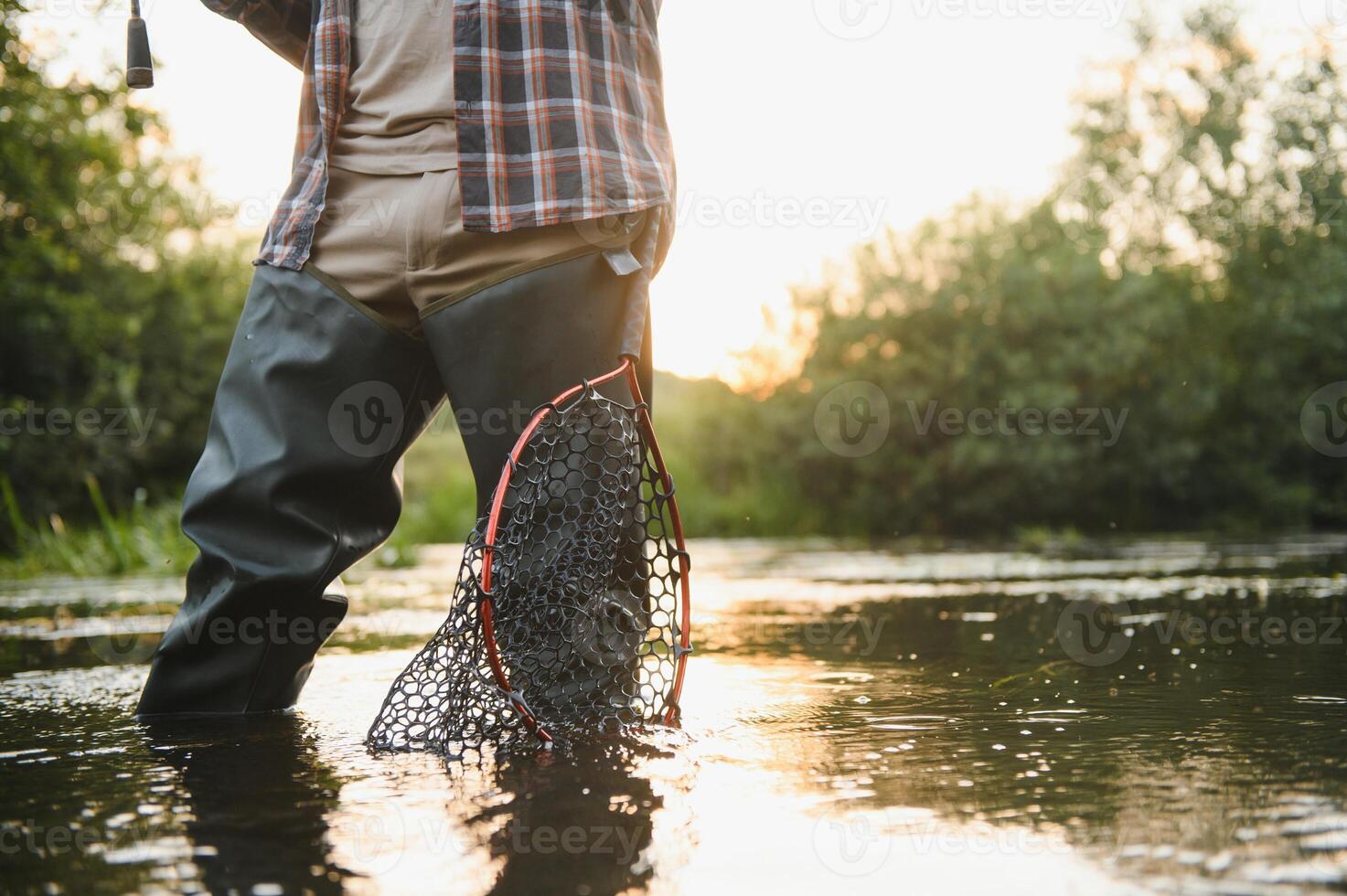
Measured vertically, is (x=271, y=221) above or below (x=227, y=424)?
above

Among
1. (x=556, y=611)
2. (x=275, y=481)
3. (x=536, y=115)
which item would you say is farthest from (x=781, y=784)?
(x=536, y=115)

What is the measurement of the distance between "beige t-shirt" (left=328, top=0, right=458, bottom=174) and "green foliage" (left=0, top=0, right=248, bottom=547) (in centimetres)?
499

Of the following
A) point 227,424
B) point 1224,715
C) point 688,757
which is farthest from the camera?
point 227,424

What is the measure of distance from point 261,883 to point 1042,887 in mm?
724

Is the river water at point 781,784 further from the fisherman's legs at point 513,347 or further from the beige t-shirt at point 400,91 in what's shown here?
the beige t-shirt at point 400,91

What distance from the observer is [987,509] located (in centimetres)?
1681

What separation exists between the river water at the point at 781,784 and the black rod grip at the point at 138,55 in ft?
4.03

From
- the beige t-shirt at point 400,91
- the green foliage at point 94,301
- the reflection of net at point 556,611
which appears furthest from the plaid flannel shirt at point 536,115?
the green foliage at point 94,301

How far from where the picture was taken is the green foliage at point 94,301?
13281 mm

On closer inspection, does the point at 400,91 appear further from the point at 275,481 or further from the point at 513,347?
the point at 275,481

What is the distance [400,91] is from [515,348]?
0.53 metres

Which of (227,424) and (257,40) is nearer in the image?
(227,424)

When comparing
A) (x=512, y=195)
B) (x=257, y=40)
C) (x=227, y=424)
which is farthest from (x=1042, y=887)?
(x=257, y=40)

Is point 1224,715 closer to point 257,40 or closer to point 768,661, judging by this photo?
point 768,661
